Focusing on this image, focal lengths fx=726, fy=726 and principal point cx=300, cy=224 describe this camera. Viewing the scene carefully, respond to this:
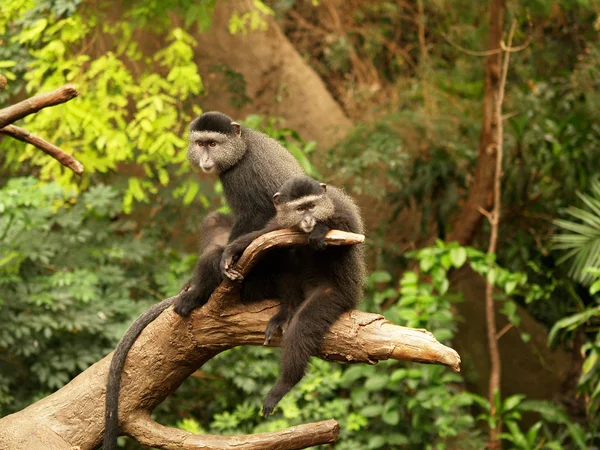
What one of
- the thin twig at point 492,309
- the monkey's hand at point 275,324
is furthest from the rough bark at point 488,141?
the monkey's hand at point 275,324

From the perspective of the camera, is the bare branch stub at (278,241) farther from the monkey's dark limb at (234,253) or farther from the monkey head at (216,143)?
the monkey head at (216,143)

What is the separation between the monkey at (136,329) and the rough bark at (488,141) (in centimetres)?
366

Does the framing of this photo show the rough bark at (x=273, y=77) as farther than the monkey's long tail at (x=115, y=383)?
Yes

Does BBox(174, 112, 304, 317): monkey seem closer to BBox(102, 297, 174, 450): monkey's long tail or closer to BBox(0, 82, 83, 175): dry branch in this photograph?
BBox(102, 297, 174, 450): monkey's long tail

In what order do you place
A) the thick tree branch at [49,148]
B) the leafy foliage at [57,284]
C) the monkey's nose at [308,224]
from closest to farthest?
the monkey's nose at [308,224], the thick tree branch at [49,148], the leafy foliage at [57,284]

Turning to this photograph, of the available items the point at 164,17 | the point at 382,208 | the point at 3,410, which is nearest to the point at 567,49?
the point at 382,208

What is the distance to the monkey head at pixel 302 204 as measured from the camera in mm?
3232

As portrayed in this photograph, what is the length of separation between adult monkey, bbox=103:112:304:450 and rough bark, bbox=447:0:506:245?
357 centimetres

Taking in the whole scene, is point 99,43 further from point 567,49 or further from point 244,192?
point 567,49

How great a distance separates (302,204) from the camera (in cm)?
326

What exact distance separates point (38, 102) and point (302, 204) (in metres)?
1.49

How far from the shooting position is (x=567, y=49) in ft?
27.4

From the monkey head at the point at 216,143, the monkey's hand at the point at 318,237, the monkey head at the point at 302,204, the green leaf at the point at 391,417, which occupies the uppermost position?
the monkey head at the point at 216,143

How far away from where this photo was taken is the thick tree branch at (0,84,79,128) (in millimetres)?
3596
